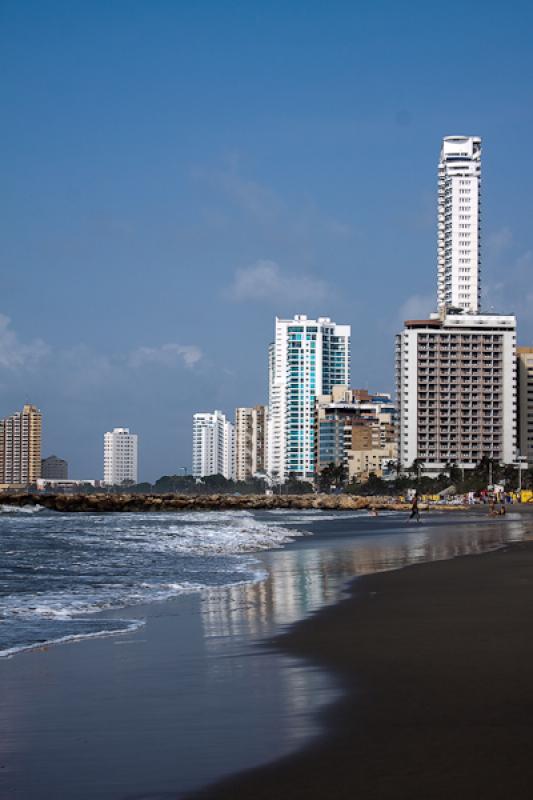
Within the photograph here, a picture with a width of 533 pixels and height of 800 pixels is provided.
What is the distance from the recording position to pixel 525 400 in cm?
18962

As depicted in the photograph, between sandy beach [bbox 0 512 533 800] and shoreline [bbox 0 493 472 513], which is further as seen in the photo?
shoreline [bbox 0 493 472 513]

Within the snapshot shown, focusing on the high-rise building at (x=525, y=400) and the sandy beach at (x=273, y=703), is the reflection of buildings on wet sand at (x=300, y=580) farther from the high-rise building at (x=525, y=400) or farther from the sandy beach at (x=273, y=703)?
the high-rise building at (x=525, y=400)

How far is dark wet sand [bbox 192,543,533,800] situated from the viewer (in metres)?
5.06

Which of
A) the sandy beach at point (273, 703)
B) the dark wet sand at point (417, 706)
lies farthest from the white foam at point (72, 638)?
the dark wet sand at point (417, 706)

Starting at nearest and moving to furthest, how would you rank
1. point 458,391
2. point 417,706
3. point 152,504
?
point 417,706
point 152,504
point 458,391

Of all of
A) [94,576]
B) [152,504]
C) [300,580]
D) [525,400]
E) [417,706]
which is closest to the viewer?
[417,706]

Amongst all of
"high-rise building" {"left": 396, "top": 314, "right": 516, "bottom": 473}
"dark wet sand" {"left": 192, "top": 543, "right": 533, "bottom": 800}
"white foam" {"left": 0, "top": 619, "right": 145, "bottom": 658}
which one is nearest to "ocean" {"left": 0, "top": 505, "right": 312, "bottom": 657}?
"white foam" {"left": 0, "top": 619, "right": 145, "bottom": 658}

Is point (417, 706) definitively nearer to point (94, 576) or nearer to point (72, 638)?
point (72, 638)

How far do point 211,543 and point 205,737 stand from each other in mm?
27343

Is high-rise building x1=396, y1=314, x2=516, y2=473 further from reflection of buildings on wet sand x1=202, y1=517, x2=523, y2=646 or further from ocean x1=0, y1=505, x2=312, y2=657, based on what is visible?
ocean x1=0, y1=505, x2=312, y2=657

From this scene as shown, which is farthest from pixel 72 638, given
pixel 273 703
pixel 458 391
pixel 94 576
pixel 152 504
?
pixel 458 391

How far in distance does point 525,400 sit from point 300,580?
176105 mm

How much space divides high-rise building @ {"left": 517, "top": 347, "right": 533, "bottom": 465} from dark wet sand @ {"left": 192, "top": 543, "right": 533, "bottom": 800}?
179535mm

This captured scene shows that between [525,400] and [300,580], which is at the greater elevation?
[525,400]
